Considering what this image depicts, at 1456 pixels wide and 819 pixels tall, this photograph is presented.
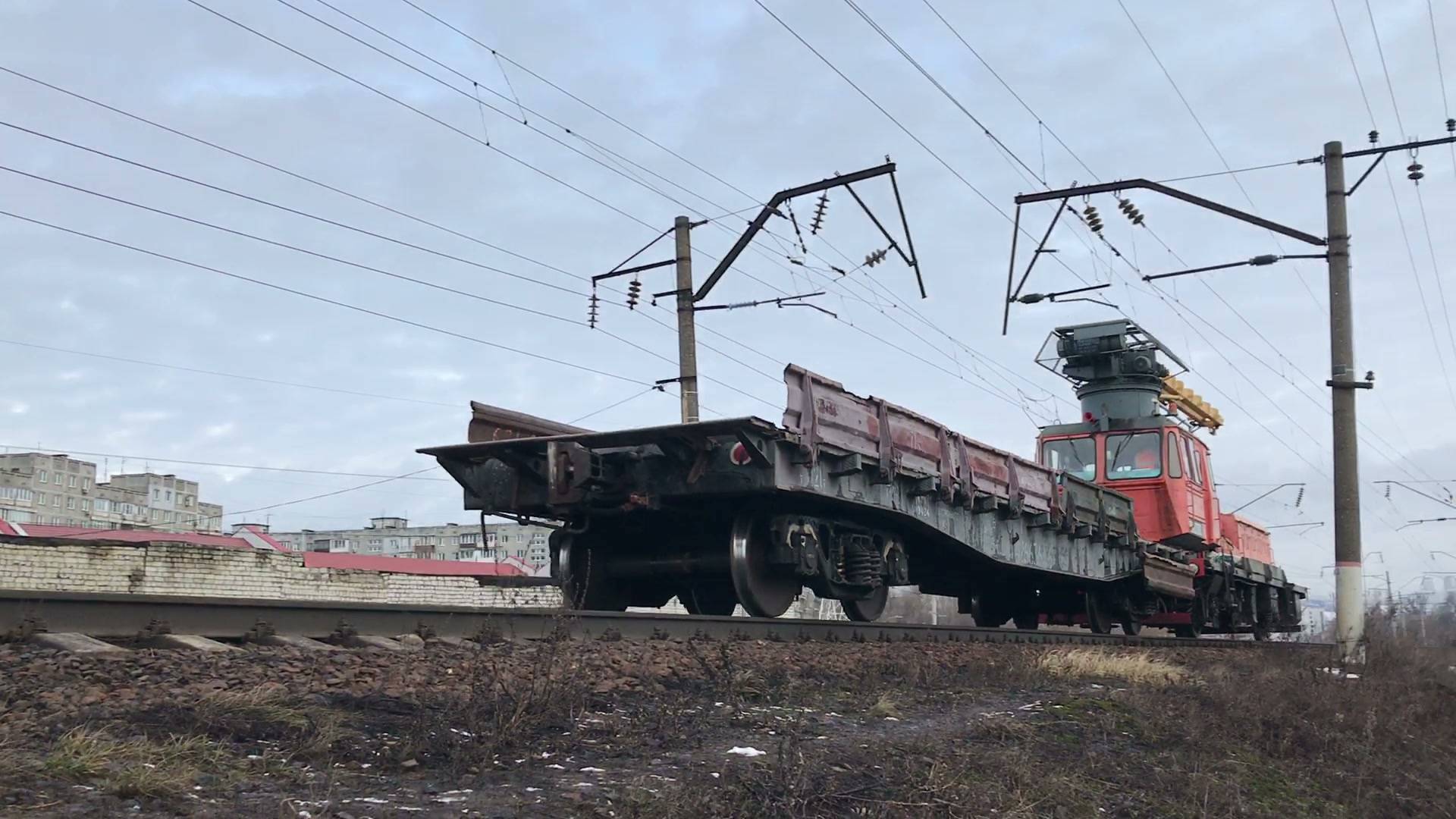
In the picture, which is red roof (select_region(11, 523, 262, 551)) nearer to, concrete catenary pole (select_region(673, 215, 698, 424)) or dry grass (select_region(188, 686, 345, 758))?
concrete catenary pole (select_region(673, 215, 698, 424))

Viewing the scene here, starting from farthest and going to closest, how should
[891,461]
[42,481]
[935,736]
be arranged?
[42,481] → [891,461] → [935,736]

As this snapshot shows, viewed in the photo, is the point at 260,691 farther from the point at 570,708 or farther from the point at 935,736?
the point at 935,736

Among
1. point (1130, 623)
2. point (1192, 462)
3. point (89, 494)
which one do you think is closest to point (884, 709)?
point (1130, 623)

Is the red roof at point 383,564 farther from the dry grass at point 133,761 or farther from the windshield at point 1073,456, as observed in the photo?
the dry grass at point 133,761

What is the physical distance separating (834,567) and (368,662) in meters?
5.62

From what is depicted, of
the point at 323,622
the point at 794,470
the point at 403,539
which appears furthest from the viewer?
the point at 403,539

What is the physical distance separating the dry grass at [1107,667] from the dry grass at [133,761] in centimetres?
620

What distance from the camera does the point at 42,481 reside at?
9650 centimetres

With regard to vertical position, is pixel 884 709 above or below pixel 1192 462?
below

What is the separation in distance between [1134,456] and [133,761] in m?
15.5

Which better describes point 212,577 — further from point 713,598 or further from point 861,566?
point 861,566

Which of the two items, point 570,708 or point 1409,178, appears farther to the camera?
point 1409,178

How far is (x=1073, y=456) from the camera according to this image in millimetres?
17531

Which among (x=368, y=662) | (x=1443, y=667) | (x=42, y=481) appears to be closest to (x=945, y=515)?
(x=368, y=662)
